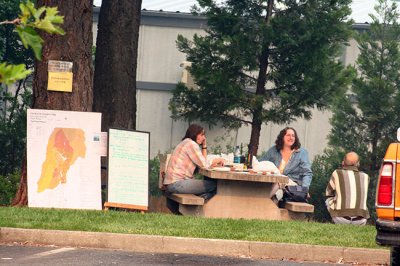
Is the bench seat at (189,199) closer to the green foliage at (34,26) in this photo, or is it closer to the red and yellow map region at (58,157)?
the red and yellow map region at (58,157)

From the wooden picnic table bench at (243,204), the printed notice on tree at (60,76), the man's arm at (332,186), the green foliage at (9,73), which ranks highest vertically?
the printed notice on tree at (60,76)

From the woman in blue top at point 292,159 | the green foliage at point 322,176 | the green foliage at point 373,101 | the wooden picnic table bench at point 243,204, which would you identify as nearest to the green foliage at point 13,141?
the green foliage at point 322,176

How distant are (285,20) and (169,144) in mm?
8407

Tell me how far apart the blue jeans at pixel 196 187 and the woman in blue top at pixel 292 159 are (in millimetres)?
1078

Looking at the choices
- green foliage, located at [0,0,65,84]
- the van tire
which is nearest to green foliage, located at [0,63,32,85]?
green foliage, located at [0,0,65,84]

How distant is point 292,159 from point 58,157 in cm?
339

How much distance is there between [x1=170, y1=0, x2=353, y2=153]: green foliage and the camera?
24.7m

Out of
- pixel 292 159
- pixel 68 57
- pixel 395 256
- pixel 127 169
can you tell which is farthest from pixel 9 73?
pixel 292 159

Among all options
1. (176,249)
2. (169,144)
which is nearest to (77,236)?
(176,249)

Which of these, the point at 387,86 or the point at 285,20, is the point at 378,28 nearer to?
the point at 387,86

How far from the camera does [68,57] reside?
1592 cm

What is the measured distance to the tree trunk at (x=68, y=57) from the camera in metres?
15.9

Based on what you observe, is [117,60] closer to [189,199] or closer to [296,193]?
[189,199]

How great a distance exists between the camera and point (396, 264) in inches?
341
